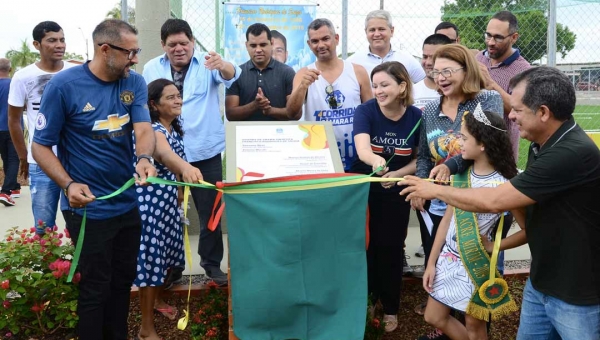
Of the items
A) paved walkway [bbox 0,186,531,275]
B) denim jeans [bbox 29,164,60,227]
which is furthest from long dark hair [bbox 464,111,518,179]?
denim jeans [bbox 29,164,60,227]

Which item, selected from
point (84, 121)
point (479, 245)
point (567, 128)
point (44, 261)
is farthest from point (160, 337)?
point (567, 128)

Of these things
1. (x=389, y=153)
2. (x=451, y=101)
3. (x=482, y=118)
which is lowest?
(x=389, y=153)

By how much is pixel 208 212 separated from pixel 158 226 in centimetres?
95

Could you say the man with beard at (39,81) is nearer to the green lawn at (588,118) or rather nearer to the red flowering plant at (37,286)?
the red flowering plant at (37,286)

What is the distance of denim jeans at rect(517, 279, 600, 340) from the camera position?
2.56m

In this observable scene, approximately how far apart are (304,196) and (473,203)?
94 centimetres

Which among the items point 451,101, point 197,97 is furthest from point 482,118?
point 197,97

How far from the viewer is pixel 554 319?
2.65m

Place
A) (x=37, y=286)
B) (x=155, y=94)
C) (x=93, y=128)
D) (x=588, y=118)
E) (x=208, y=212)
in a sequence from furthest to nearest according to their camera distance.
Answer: (x=588, y=118) < (x=208, y=212) < (x=155, y=94) < (x=37, y=286) < (x=93, y=128)

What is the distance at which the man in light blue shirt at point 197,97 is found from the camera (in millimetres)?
4836

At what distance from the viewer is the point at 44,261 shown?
13.1 ft

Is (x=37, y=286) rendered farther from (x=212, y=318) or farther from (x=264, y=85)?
(x=264, y=85)

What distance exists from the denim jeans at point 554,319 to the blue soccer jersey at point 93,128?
7.81 feet

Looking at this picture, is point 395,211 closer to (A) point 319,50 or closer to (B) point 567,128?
(A) point 319,50
